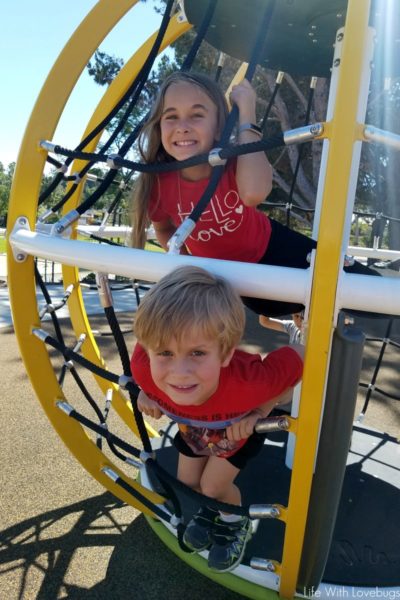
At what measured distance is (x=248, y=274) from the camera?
85 centimetres

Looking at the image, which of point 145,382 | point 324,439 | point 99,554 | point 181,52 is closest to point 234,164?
point 145,382

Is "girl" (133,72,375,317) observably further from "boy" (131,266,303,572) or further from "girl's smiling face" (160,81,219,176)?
"boy" (131,266,303,572)

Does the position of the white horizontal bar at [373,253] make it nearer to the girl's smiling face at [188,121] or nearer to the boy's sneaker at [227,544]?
the girl's smiling face at [188,121]

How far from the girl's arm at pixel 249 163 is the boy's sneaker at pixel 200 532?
2.81 ft

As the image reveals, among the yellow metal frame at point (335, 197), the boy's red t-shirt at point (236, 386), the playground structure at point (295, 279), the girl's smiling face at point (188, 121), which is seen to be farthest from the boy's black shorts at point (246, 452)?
the girl's smiling face at point (188, 121)

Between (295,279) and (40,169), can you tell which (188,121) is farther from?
(295,279)

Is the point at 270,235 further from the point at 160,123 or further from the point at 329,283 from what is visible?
the point at 329,283

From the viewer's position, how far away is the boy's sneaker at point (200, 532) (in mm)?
1343

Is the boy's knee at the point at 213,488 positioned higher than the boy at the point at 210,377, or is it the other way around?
the boy at the point at 210,377

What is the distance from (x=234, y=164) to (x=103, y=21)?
570mm

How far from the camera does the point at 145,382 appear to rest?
115 cm

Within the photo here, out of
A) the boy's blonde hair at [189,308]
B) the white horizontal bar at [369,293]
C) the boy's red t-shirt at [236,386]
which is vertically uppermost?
the white horizontal bar at [369,293]

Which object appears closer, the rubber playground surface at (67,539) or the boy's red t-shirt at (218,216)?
the boy's red t-shirt at (218,216)

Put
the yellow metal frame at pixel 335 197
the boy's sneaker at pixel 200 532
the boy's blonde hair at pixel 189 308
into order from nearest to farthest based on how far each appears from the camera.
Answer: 1. the yellow metal frame at pixel 335 197
2. the boy's blonde hair at pixel 189 308
3. the boy's sneaker at pixel 200 532
